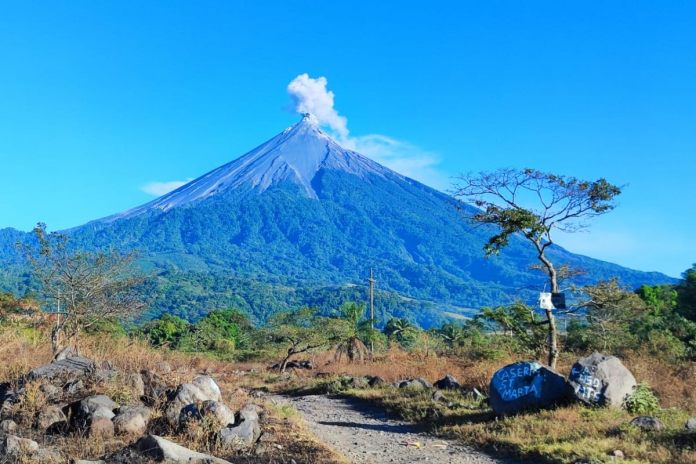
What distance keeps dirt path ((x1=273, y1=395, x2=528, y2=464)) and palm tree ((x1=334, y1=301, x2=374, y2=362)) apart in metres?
12.0

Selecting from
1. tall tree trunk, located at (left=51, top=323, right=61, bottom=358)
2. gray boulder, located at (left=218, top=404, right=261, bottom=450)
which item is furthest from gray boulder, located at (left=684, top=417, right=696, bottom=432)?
tall tree trunk, located at (left=51, top=323, right=61, bottom=358)

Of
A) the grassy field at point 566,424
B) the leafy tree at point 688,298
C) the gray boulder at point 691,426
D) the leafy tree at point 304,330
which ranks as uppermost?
the leafy tree at point 688,298

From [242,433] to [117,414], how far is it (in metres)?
1.55

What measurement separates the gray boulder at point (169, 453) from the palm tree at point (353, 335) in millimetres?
17687

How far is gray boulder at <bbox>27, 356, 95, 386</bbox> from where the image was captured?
335 inches

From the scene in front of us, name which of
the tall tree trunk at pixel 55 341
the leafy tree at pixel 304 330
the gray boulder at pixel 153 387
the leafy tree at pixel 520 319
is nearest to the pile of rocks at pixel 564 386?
the leafy tree at pixel 520 319

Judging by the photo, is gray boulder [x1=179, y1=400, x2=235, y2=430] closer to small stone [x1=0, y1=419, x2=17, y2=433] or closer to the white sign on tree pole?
small stone [x1=0, y1=419, x2=17, y2=433]

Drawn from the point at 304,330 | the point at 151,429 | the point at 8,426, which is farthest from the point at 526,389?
the point at 304,330

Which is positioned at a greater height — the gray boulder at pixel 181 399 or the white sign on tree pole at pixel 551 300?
the white sign on tree pole at pixel 551 300

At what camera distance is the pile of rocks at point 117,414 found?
611 centimetres

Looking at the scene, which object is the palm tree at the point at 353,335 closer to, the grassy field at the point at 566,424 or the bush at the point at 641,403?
the grassy field at the point at 566,424

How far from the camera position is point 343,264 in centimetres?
18638

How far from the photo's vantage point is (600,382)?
29.6 ft

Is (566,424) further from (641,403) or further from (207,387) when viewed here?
(207,387)
